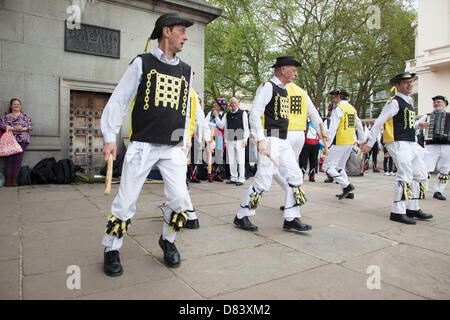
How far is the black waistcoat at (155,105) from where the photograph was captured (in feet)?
9.45

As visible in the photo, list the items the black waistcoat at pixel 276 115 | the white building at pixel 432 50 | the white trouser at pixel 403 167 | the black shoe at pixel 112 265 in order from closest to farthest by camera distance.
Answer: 1. the black shoe at pixel 112 265
2. the black waistcoat at pixel 276 115
3. the white trouser at pixel 403 167
4. the white building at pixel 432 50

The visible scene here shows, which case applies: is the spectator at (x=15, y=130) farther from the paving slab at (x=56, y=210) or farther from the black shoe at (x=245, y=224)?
the black shoe at (x=245, y=224)

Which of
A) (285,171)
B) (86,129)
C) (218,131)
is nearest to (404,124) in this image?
(285,171)

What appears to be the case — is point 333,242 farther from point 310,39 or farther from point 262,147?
point 310,39

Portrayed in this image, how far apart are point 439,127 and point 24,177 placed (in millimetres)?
9303

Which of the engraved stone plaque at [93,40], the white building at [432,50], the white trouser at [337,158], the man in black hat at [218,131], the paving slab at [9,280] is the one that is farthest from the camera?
the white building at [432,50]

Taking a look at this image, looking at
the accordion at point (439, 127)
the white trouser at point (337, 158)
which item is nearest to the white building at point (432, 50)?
the accordion at point (439, 127)

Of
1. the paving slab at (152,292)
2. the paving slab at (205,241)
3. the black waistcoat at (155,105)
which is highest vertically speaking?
the black waistcoat at (155,105)

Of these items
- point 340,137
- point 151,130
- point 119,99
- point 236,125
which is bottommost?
point 151,130

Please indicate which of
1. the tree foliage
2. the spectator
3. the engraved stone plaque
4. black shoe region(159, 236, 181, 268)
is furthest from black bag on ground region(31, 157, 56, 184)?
the tree foliage

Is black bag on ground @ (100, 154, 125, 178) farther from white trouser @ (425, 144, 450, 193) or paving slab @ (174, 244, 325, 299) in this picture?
white trouser @ (425, 144, 450, 193)

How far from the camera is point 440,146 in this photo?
7.35 m

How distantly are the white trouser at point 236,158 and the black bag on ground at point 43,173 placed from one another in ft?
14.6

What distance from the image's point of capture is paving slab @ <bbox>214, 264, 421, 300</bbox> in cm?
237
